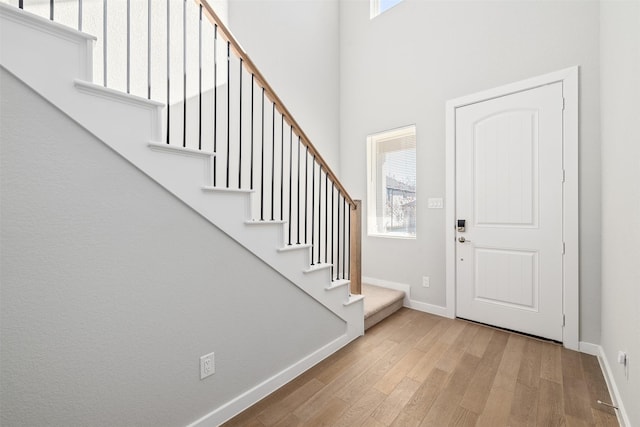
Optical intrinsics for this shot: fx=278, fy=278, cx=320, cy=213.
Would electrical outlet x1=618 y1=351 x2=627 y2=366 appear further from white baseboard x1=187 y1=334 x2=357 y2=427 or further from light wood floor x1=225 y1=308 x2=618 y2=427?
white baseboard x1=187 y1=334 x2=357 y2=427

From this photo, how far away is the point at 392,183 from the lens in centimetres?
369

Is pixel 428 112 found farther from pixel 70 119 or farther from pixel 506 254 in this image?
pixel 70 119

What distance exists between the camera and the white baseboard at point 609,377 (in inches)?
61.1

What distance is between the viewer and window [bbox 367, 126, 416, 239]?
3492 millimetres

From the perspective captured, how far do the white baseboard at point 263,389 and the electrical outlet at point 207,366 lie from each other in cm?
23

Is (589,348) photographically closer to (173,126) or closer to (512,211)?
(512,211)

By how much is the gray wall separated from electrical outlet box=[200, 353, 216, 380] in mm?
27

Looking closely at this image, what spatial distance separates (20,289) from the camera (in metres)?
0.99

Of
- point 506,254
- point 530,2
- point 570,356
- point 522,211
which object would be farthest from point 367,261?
point 530,2

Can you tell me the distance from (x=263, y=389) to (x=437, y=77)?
3.46 metres

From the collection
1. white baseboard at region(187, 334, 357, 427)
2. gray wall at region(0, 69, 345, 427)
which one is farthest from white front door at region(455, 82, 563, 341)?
gray wall at region(0, 69, 345, 427)

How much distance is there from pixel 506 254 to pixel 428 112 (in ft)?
5.75

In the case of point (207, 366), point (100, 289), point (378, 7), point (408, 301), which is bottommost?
point (408, 301)

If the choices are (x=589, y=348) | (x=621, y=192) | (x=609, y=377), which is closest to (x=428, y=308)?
(x=589, y=348)
